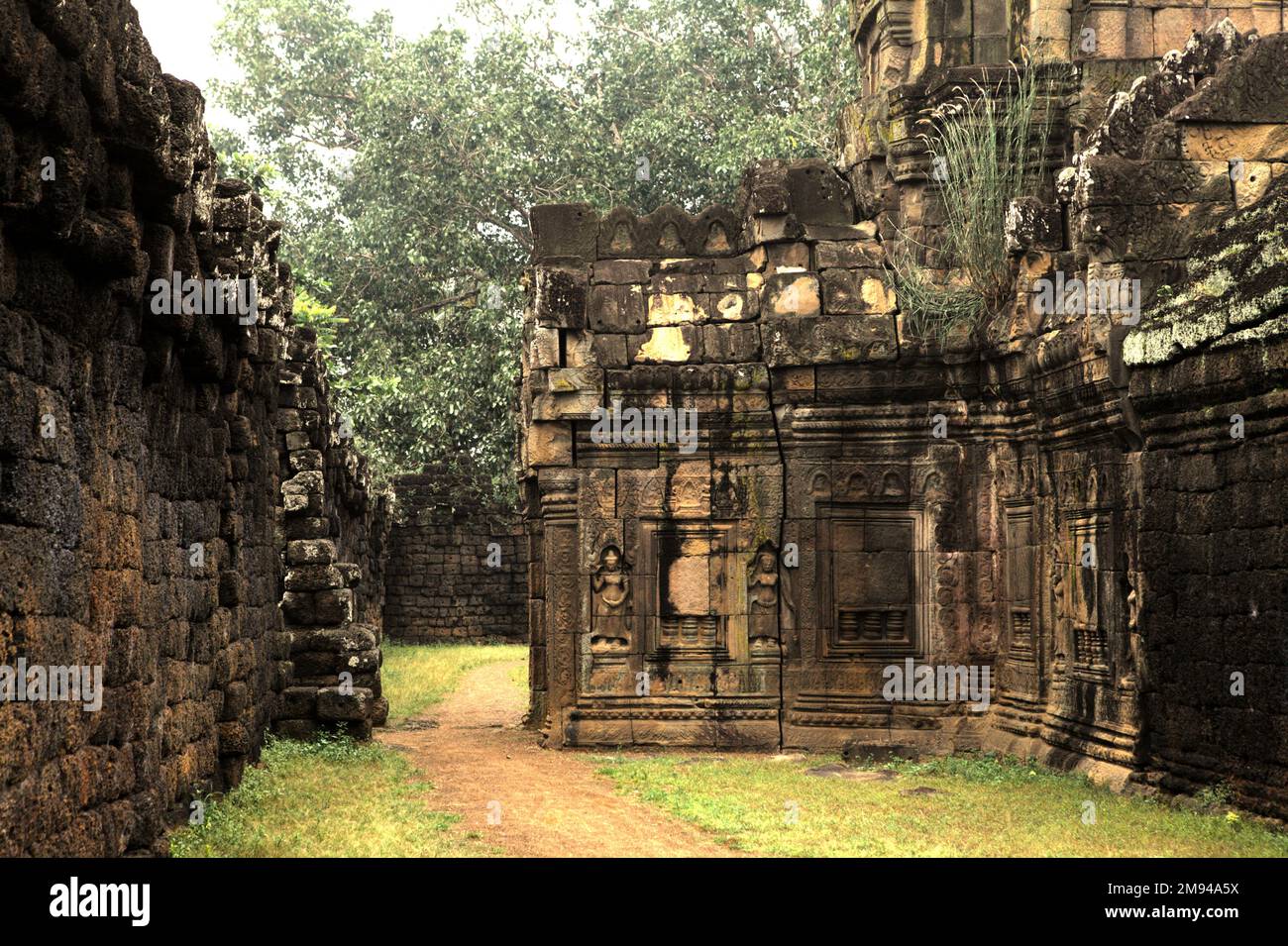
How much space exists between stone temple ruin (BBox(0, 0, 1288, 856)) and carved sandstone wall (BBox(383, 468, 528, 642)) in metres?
12.7

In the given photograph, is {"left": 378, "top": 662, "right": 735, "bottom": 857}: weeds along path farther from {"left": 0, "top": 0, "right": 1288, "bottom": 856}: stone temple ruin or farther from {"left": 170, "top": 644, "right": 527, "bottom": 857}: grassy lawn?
{"left": 0, "top": 0, "right": 1288, "bottom": 856}: stone temple ruin

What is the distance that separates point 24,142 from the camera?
4.63 m

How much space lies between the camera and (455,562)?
94.8ft

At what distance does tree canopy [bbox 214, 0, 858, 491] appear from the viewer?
1072 inches

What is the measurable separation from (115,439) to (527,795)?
481cm

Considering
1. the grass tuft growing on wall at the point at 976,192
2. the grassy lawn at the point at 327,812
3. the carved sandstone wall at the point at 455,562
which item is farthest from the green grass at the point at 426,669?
the grass tuft growing on wall at the point at 976,192

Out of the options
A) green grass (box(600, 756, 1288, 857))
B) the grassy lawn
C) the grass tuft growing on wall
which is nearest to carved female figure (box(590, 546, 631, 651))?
green grass (box(600, 756, 1288, 857))

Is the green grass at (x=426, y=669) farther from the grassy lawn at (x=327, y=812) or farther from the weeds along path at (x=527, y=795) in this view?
the grassy lawn at (x=327, y=812)

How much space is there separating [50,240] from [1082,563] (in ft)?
25.0

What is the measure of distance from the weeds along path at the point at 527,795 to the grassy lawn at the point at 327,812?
9.2 inches

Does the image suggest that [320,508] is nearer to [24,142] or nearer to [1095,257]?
[1095,257]

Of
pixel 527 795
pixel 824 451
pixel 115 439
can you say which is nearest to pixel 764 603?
pixel 824 451

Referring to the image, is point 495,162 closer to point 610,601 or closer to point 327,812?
point 610,601
